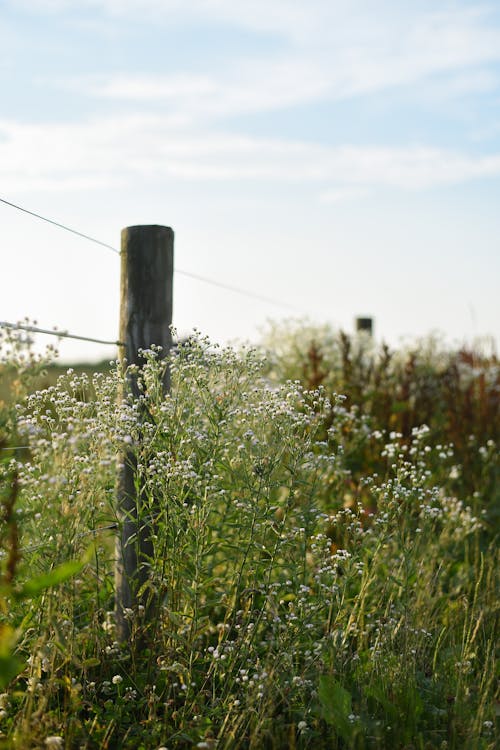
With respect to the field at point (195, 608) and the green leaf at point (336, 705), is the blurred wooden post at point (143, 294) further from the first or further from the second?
the green leaf at point (336, 705)

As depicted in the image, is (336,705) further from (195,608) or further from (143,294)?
(143,294)

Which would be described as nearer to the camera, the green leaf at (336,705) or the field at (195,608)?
the field at (195,608)

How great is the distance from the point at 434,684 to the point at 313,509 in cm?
105

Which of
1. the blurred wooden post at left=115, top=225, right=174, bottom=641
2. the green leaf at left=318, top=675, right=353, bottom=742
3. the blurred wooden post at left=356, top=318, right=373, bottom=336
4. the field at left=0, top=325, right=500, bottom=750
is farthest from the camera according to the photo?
the blurred wooden post at left=356, top=318, right=373, bottom=336

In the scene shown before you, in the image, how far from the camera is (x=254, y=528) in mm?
3580

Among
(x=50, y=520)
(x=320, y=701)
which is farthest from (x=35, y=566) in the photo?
(x=320, y=701)

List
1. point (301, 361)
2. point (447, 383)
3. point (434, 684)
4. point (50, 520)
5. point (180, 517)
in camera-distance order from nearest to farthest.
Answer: point (50, 520) → point (180, 517) → point (434, 684) → point (447, 383) → point (301, 361)

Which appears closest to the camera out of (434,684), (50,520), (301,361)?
(50,520)

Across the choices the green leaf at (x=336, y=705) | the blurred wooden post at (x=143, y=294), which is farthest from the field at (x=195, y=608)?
the blurred wooden post at (x=143, y=294)

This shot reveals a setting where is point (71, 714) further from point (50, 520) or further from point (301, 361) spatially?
point (301, 361)

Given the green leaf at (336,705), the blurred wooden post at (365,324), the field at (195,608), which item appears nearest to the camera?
the field at (195,608)

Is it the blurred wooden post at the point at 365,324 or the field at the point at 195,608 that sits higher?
the blurred wooden post at the point at 365,324

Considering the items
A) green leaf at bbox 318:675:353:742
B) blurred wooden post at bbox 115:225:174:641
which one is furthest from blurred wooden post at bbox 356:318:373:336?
green leaf at bbox 318:675:353:742

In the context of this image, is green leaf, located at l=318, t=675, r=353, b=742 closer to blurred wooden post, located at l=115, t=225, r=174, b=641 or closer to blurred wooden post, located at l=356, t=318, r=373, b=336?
blurred wooden post, located at l=115, t=225, r=174, b=641
